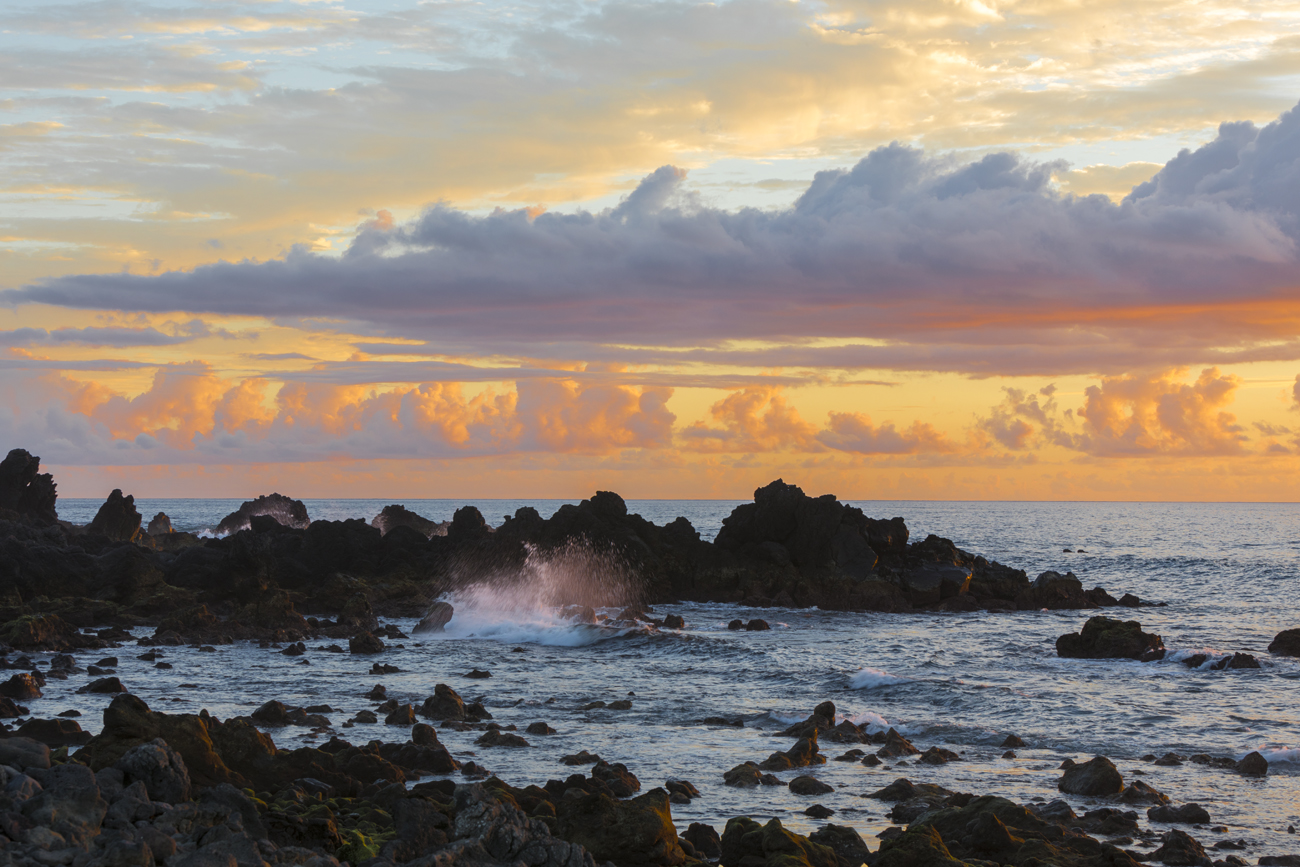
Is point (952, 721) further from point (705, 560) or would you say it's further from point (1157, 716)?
point (705, 560)

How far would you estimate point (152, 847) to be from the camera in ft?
42.3

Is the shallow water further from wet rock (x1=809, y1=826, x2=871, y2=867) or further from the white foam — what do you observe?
wet rock (x1=809, y1=826, x2=871, y2=867)

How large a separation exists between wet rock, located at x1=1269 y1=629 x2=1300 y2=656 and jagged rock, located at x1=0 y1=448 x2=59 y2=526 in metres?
76.0

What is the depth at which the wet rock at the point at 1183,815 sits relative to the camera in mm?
19609

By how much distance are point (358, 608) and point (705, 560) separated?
A: 22402 mm

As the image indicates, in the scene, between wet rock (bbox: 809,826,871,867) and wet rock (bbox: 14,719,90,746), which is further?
wet rock (bbox: 14,719,90,746)

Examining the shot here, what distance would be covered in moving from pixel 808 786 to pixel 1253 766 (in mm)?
10435

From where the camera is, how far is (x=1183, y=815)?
64.7 feet

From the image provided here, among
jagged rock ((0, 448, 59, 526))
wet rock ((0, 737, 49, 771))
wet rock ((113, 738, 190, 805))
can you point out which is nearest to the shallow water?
wet rock ((113, 738, 190, 805))

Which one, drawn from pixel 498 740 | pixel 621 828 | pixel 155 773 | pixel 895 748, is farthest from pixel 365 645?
pixel 621 828

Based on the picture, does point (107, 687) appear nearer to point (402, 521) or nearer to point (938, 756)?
point (938, 756)

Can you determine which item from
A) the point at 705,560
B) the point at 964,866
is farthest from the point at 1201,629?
the point at 964,866

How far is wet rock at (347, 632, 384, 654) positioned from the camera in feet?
139

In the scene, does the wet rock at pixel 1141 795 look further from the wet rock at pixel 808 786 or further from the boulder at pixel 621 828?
the boulder at pixel 621 828
